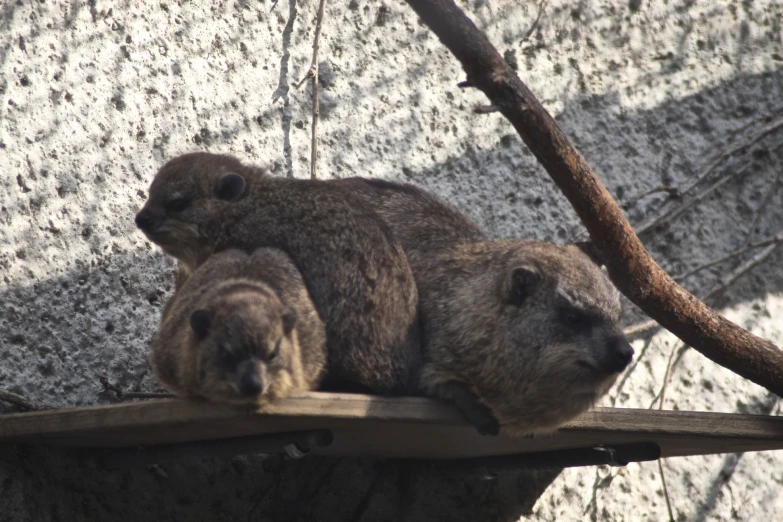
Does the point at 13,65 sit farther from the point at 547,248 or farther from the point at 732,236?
the point at 732,236

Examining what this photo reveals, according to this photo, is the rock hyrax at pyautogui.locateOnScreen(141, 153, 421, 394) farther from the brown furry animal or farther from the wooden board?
the wooden board

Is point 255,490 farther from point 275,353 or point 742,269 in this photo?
point 742,269

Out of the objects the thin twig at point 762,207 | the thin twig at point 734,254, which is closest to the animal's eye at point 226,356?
the thin twig at point 734,254

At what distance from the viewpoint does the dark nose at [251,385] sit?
2.94 m

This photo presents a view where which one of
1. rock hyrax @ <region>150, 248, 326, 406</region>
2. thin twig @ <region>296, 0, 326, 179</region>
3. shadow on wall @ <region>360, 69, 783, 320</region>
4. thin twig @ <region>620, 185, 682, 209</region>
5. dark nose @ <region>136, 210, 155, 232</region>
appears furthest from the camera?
thin twig @ <region>620, 185, 682, 209</region>

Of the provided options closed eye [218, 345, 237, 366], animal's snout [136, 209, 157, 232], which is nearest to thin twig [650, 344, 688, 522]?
closed eye [218, 345, 237, 366]

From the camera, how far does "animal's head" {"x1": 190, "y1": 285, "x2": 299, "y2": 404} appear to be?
304cm

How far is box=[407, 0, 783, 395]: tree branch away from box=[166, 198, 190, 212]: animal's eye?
4.83ft

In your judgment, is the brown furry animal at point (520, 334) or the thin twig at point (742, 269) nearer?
the brown furry animal at point (520, 334)

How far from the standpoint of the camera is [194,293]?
353cm

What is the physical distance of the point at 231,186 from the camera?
4043 millimetres

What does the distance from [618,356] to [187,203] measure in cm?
199

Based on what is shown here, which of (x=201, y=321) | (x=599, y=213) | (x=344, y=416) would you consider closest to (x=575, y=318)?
(x=599, y=213)

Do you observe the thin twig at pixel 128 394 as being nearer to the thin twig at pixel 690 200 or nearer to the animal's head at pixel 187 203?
the animal's head at pixel 187 203
